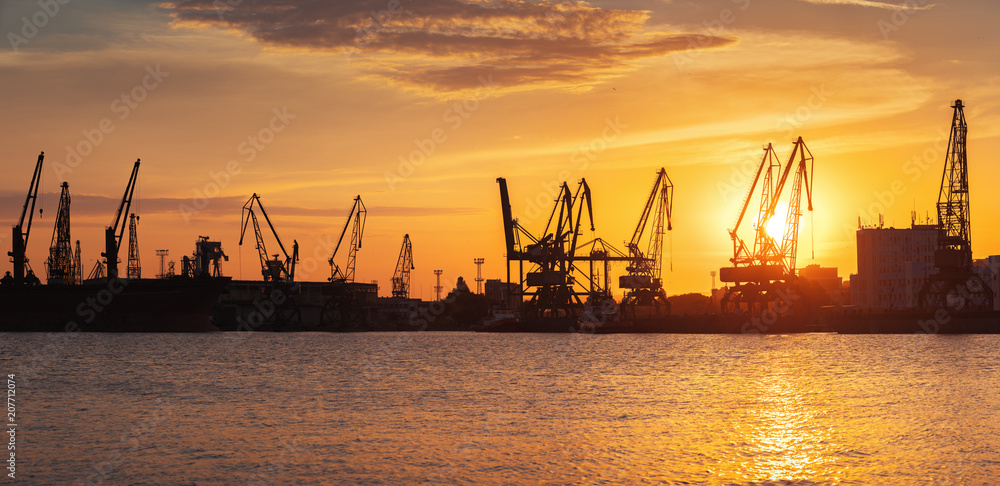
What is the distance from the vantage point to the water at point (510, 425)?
24.8 meters

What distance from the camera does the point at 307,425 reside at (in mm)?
33312

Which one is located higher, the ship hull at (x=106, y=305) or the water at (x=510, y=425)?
the ship hull at (x=106, y=305)

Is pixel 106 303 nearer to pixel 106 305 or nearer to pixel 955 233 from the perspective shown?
pixel 106 305

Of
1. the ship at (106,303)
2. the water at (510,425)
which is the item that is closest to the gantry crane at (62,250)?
the ship at (106,303)

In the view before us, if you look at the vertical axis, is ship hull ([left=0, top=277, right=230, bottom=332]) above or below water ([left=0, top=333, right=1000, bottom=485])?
above

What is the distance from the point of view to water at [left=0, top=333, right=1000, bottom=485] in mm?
24750

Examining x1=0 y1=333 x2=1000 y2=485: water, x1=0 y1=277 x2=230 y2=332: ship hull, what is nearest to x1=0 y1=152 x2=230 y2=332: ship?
x1=0 y1=277 x2=230 y2=332: ship hull

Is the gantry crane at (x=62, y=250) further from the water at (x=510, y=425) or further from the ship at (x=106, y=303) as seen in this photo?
the water at (x=510, y=425)

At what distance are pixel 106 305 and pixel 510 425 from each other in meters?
131

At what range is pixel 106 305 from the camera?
148m

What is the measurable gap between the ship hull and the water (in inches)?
3442

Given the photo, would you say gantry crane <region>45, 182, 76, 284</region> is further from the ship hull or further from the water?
the water

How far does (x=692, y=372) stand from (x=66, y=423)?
37770mm

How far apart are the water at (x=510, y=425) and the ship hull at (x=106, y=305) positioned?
8742 centimetres
